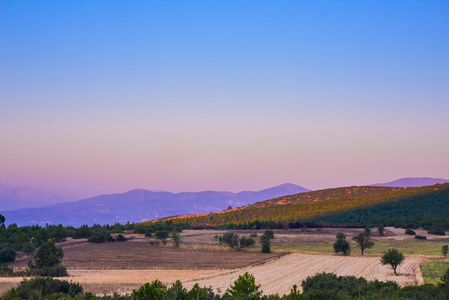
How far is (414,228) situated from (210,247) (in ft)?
170

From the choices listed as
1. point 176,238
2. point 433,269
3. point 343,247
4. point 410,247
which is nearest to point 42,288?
point 433,269

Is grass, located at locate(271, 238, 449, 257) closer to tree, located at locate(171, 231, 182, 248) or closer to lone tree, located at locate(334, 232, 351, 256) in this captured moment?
lone tree, located at locate(334, 232, 351, 256)

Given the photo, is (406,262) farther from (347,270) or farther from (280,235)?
(280,235)

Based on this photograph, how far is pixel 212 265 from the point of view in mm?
47781

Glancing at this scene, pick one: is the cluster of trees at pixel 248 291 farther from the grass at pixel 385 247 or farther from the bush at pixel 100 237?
the bush at pixel 100 237

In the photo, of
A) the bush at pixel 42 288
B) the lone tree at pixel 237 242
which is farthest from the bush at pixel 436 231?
the bush at pixel 42 288

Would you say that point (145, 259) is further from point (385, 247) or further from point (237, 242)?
point (385, 247)

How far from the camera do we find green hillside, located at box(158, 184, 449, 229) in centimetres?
10537

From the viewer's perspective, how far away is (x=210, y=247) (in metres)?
70.6

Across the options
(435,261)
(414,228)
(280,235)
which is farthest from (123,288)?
(414,228)

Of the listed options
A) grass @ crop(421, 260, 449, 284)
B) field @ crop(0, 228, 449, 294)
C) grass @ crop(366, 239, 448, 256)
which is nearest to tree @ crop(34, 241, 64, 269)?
field @ crop(0, 228, 449, 294)

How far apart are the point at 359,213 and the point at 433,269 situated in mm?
81810

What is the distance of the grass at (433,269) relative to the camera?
32.8 m

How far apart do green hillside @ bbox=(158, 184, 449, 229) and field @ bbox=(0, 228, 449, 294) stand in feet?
90.2
